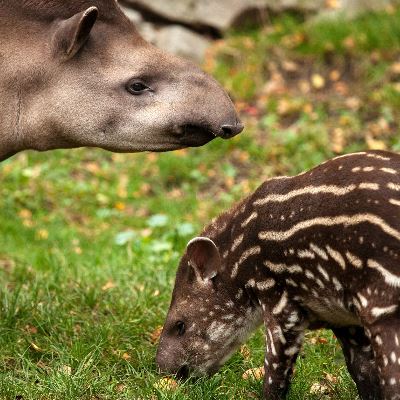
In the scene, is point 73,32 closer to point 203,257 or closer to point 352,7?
point 203,257

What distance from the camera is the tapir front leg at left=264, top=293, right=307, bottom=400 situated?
214 inches

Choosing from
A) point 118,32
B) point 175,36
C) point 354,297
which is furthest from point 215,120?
point 175,36

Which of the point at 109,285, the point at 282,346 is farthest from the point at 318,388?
the point at 109,285

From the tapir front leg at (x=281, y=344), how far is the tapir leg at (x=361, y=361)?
1.11 feet

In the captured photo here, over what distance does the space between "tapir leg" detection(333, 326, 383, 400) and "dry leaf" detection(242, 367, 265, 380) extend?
567mm

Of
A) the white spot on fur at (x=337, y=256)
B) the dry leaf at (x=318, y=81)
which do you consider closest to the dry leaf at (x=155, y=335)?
the white spot on fur at (x=337, y=256)

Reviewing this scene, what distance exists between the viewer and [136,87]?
20.4ft

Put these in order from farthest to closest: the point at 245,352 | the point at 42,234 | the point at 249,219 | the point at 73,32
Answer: the point at 42,234
the point at 245,352
the point at 73,32
the point at 249,219

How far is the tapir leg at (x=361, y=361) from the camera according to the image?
218 inches

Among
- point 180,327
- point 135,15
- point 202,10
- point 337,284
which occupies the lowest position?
point 135,15

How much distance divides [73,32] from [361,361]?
2565 mm

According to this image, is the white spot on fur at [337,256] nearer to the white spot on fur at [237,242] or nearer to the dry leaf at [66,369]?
the white spot on fur at [237,242]

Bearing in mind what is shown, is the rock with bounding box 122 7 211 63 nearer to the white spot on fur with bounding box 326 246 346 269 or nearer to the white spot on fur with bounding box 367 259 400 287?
the white spot on fur with bounding box 326 246 346 269

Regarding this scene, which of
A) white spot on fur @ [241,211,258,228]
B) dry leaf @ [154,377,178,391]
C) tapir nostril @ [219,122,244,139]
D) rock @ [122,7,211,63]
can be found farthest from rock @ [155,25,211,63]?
dry leaf @ [154,377,178,391]
